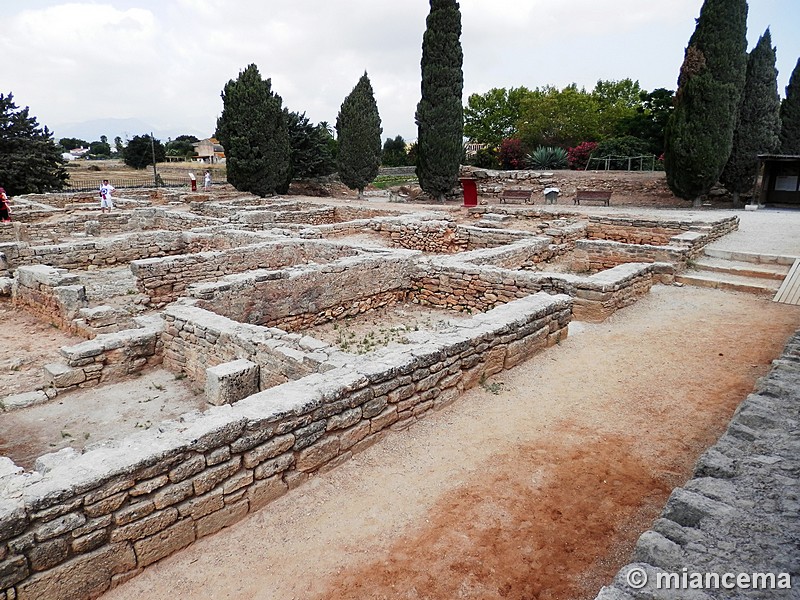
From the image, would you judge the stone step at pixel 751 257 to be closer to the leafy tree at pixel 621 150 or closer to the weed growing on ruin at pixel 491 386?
the weed growing on ruin at pixel 491 386

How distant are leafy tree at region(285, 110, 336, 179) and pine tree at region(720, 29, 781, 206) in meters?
20.7

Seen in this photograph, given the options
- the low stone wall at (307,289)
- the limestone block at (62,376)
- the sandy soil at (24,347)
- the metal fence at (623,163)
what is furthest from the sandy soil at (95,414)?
the metal fence at (623,163)

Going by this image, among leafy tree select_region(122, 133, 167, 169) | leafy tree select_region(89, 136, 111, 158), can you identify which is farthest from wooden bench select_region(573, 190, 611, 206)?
leafy tree select_region(89, 136, 111, 158)

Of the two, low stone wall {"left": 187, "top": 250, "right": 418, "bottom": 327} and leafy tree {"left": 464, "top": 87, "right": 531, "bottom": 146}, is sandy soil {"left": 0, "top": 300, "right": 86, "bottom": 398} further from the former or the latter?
leafy tree {"left": 464, "top": 87, "right": 531, "bottom": 146}

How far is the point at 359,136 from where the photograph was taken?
2802 cm

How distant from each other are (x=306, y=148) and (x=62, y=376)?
25611mm

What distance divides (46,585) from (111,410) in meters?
3.57

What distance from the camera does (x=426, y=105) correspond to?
27031mm

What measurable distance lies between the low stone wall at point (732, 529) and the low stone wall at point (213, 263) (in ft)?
29.3

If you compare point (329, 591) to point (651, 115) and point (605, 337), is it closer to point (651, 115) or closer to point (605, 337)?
point (605, 337)

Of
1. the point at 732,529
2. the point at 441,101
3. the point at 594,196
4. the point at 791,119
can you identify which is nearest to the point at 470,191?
the point at 594,196

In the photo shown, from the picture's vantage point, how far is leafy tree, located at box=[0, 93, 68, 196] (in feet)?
85.0

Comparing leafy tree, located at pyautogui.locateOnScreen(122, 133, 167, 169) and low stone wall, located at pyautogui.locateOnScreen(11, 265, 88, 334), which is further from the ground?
leafy tree, located at pyautogui.locateOnScreen(122, 133, 167, 169)

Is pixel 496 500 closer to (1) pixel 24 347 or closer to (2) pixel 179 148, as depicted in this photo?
(1) pixel 24 347
